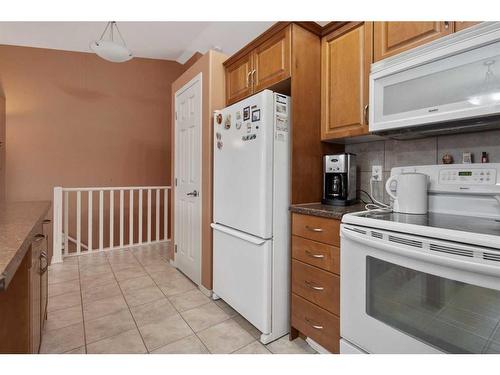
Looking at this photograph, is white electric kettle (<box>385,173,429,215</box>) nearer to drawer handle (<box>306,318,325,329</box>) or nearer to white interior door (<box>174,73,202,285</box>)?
drawer handle (<box>306,318,325,329</box>)

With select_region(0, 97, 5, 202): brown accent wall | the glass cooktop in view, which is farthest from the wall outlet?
select_region(0, 97, 5, 202): brown accent wall

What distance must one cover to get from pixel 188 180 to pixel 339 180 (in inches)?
61.4

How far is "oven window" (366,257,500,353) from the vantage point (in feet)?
3.07

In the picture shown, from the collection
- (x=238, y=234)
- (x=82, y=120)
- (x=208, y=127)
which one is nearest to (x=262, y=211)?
(x=238, y=234)

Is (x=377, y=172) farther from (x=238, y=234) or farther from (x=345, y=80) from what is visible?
(x=238, y=234)

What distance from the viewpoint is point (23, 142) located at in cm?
386

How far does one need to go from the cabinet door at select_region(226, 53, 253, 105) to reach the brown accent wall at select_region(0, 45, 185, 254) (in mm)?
2856

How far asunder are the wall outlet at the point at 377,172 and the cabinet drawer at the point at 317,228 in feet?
2.13

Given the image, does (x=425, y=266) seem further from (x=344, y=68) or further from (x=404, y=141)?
(x=344, y=68)

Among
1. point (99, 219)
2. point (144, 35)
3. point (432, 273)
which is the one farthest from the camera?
point (99, 219)

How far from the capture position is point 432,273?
1.03 m

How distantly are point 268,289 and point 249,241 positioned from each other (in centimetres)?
32

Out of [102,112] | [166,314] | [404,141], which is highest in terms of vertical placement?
[102,112]

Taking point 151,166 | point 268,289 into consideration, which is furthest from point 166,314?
point 151,166
